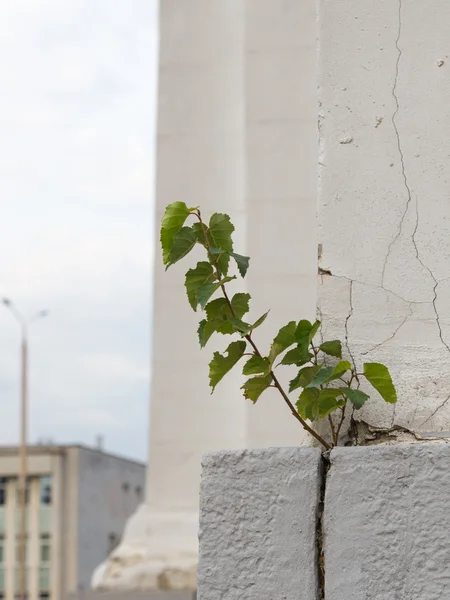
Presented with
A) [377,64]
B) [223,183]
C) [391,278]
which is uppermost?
[223,183]

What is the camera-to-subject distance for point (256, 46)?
8000 mm

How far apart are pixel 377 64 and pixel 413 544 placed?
0.95m

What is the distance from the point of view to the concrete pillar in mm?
7629

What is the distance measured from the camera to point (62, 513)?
41125 mm

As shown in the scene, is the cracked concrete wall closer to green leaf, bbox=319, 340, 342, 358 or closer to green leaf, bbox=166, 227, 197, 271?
green leaf, bbox=319, 340, 342, 358

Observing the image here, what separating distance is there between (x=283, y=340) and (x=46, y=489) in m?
41.2

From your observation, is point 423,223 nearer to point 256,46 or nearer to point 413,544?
point 413,544

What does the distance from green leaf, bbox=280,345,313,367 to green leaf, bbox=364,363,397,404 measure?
0.36 feet

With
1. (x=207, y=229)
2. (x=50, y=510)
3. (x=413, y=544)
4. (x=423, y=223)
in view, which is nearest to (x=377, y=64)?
(x=423, y=223)

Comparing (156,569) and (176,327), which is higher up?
(176,327)

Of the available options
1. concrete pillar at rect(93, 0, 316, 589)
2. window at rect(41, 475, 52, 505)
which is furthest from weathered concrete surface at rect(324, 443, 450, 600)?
window at rect(41, 475, 52, 505)

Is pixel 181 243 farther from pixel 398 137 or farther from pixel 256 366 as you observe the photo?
pixel 398 137

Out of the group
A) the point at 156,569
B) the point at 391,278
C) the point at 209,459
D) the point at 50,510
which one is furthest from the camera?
the point at 50,510

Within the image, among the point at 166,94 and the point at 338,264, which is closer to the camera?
the point at 338,264
